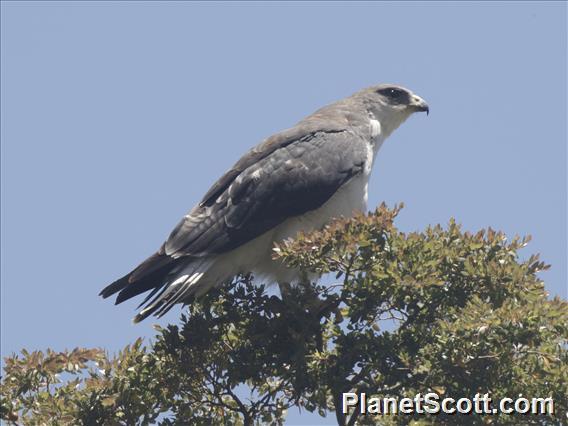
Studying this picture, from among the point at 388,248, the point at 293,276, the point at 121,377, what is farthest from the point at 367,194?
the point at 121,377

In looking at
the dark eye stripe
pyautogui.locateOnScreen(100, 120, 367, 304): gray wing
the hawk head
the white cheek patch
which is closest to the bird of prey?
pyautogui.locateOnScreen(100, 120, 367, 304): gray wing

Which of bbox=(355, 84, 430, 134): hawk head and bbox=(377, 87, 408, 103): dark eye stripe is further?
bbox=(377, 87, 408, 103): dark eye stripe

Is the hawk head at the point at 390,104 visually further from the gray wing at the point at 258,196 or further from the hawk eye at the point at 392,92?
the gray wing at the point at 258,196

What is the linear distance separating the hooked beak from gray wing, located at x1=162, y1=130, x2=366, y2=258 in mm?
1398

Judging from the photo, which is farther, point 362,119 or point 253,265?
point 362,119

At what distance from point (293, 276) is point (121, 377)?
2242 mm

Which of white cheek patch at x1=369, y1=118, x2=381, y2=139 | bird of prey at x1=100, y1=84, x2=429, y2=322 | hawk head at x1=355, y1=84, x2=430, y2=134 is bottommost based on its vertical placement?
bird of prey at x1=100, y1=84, x2=429, y2=322

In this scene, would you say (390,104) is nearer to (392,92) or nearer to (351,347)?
(392,92)

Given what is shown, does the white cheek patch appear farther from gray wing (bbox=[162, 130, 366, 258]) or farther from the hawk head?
gray wing (bbox=[162, 130, 366, 258])

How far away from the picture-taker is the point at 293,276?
1019 centimetres

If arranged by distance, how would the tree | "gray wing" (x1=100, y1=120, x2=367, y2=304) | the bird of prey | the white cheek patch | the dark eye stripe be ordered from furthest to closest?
1. the dark eye stripe
2. the white cheek patch
3. "gray wing" (x1=100, y1=120, x2=367, y2=304)
4. the bird of prey
5. the tree

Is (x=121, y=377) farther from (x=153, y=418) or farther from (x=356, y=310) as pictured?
(x=356, y=310)

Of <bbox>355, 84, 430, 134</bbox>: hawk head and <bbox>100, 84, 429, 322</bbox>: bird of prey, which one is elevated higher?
<bbox>355, 84, 430, 134</bbox>: hawk head

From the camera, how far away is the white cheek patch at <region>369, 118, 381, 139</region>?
1145 cm
